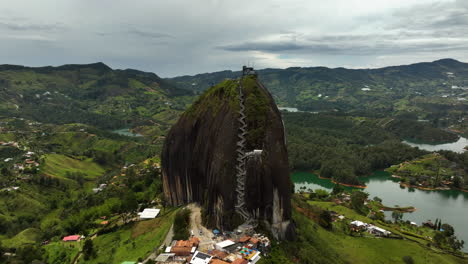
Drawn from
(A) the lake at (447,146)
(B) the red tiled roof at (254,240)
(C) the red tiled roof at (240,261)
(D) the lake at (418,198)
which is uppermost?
(C) the red tiled roof at (240,261)

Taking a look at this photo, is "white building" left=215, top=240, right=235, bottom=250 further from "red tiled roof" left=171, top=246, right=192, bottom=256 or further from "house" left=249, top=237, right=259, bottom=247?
"red tiled roof" left=171, top=246, right=192, bottom=256

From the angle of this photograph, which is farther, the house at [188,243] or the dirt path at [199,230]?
the dirt path at [199,230]

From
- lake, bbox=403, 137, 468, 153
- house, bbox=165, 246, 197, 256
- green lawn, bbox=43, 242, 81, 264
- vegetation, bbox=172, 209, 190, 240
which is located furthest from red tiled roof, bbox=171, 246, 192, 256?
lake, bbox=403, 137, 468, 153

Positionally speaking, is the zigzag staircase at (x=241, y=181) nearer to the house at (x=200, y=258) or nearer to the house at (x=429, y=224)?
the house at (x=200, y=258)

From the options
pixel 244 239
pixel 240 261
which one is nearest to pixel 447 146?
pixel 244 239

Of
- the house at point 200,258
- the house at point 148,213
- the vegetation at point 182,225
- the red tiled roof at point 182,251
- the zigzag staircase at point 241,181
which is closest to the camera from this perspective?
the house at point 200,258

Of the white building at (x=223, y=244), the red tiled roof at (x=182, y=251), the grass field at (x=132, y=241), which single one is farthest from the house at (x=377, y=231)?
the red tiled roof at (x=182, y=251)

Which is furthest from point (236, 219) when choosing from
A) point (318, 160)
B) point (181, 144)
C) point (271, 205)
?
point (318, 160)
